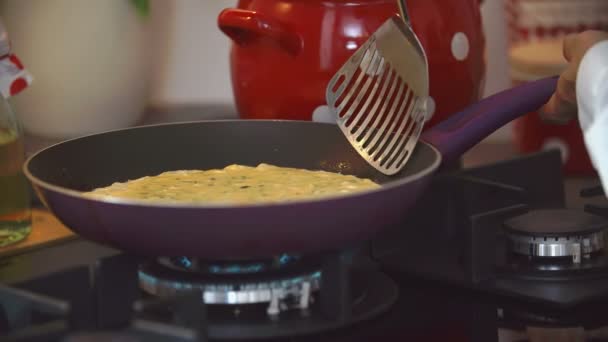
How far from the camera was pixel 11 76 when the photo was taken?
113 cm

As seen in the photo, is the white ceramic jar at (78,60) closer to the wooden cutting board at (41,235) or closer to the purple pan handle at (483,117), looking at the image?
the wooden cutting board at (41,235)

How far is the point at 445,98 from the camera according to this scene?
1.09 meters

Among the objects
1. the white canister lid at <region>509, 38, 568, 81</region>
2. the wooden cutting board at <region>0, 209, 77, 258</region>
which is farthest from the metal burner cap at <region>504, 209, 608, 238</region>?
the white canister lid at <region>509, 38, 568, 81</region>

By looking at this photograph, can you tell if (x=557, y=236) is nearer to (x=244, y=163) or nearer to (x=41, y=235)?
(x=244, y=163)

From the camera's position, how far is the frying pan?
0.73m

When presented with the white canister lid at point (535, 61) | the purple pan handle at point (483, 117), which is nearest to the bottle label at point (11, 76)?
the purple pan handle at point (483, 117)

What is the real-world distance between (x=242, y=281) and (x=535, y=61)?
1.04 m

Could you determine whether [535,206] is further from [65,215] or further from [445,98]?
[65,215]

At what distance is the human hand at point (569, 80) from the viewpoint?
2.96 ft

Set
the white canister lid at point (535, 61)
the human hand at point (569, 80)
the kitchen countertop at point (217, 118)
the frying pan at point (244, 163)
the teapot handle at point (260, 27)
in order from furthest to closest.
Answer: the white canister lid at point (535, 61)
the kitchen countertop at point (217, 118)
the teapot handle at point (260, 27)
the human hand at point (569, 80)
the frying pan at point (244, 163)

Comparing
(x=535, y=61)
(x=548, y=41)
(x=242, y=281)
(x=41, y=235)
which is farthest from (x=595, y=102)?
(x=548, y=41)

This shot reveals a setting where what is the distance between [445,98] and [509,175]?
0.13 metres

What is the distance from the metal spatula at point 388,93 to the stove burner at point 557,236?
13 cm

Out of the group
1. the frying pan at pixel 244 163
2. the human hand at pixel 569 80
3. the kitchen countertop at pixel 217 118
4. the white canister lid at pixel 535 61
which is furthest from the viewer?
the white canister lid at pixel 535 61
